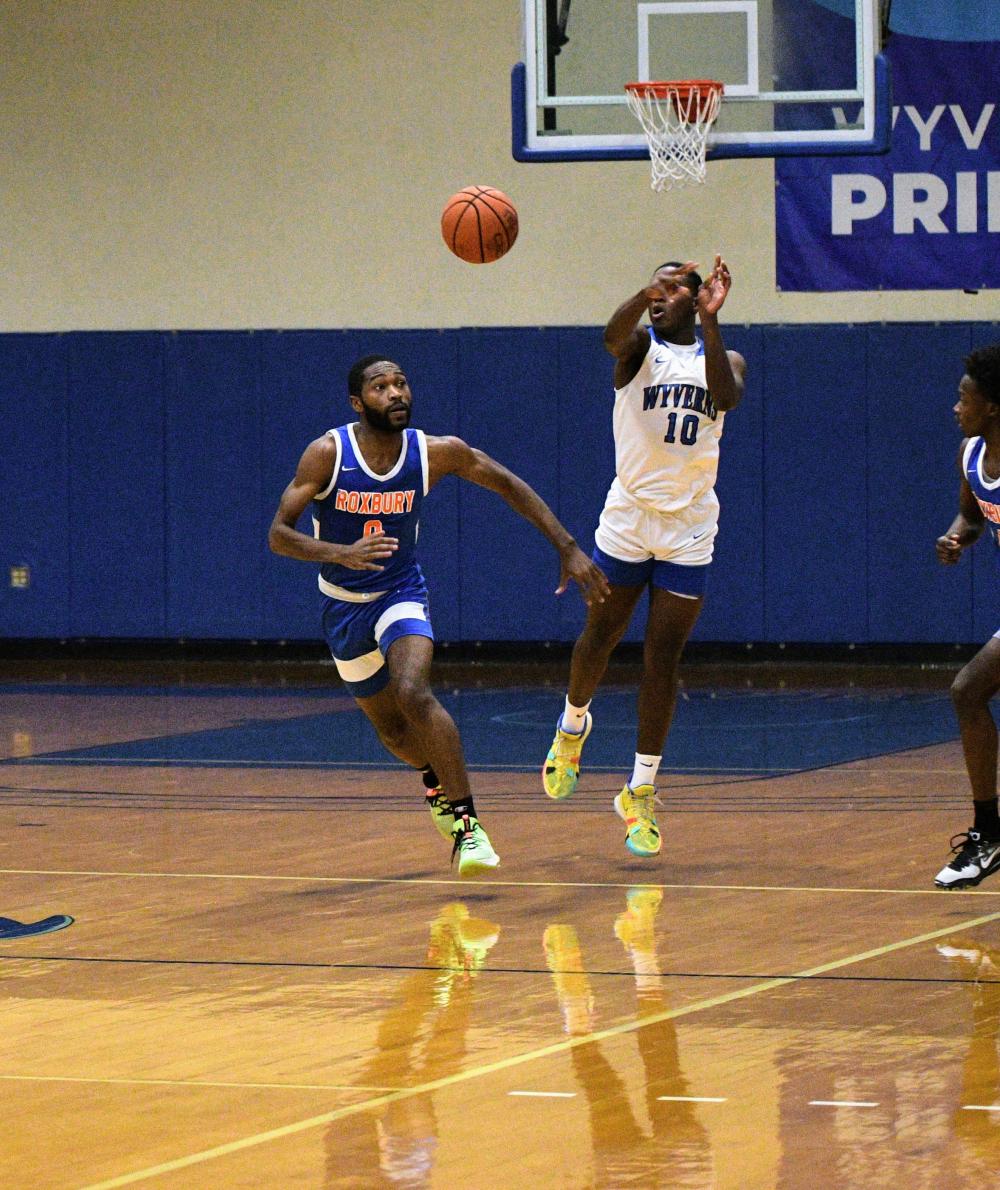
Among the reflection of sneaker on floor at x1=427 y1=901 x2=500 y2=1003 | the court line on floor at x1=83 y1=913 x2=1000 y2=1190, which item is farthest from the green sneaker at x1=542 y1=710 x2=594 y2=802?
the court line on floor at x1=83 y1=913 x2=1000 y2=1190

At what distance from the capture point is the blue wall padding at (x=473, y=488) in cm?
1638

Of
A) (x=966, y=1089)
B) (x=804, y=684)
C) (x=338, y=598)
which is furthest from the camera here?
(x=804, y=684)

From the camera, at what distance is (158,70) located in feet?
57.9

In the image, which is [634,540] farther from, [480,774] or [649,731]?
[480,774]

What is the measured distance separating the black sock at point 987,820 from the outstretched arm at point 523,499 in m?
1.48

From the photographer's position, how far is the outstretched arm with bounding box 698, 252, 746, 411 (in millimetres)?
8039

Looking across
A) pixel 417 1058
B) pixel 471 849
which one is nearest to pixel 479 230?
pixel 471 849

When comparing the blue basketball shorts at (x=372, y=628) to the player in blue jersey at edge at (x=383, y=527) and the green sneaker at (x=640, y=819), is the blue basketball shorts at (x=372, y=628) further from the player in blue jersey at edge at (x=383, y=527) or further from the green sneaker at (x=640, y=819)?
the green sneaker at (x=640, y=819)

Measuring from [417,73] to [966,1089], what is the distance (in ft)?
43.9

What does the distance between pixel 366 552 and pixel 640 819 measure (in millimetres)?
1493

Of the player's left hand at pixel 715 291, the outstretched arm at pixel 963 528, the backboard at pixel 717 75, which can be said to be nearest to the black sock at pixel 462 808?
the outstretched arm at pixel 963 528

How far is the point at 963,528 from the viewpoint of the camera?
7676 mm

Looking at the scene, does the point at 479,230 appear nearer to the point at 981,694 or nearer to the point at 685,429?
the point at 685,429

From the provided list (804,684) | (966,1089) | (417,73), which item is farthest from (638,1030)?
(417,73)
